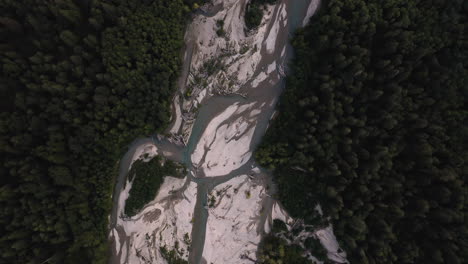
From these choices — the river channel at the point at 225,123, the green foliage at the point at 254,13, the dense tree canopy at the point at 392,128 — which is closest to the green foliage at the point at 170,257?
the river channel at the point at 225,123

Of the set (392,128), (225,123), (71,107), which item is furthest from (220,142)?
(392,128)

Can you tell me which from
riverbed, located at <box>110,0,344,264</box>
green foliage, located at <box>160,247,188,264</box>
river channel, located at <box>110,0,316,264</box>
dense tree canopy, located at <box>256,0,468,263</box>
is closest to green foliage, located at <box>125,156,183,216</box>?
riverbed, located at <box>110,0,344,264</box>

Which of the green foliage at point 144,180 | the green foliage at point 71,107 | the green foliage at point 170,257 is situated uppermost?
the green foliage at point 71,107

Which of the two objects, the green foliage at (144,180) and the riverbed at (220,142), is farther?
the riverbed at (220,142)

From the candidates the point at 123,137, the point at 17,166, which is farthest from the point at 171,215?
the point at 17,166

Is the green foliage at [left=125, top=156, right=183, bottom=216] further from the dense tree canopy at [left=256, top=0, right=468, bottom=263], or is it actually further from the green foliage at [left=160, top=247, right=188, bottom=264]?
the dense tree canopy at [left=256, top=0, right=468, bottom=263]

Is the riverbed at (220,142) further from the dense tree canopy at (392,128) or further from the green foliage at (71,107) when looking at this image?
the dense tree canopy at (392,128)

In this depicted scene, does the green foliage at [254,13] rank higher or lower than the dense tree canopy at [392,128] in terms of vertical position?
higher
